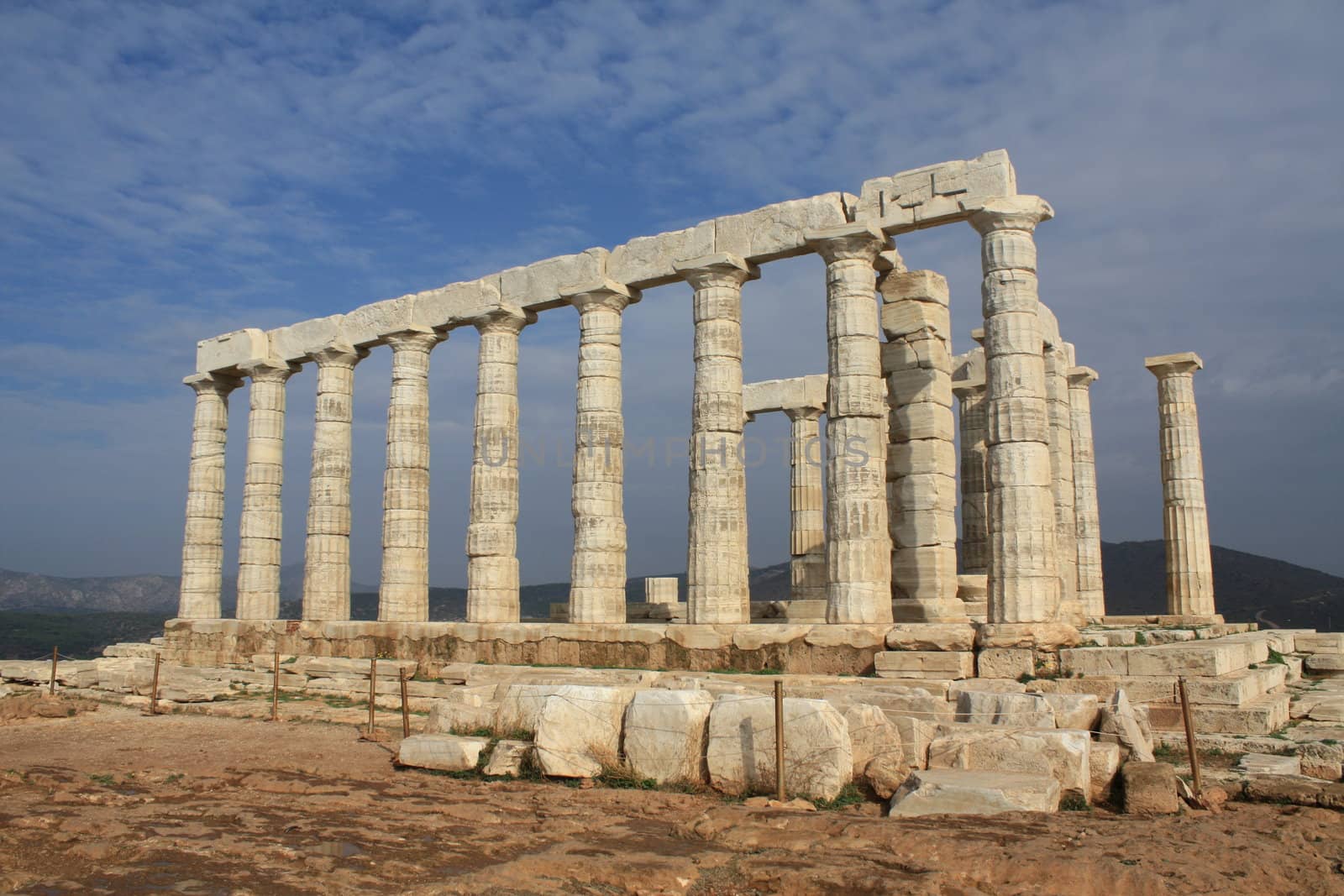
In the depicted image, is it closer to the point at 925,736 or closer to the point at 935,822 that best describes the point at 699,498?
the point at 925,736

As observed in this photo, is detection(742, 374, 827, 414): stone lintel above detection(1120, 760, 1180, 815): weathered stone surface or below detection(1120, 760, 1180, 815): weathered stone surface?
above

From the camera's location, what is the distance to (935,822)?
27.7 feet

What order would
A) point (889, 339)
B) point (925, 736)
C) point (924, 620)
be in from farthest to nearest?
point (889, 339) → point (924, 620) → point (925, 736)

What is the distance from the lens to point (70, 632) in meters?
66.0

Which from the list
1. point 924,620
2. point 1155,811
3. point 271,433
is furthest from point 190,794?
point 271,433

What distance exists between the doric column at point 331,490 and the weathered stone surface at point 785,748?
17.5 metres

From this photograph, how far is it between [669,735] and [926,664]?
6452mm

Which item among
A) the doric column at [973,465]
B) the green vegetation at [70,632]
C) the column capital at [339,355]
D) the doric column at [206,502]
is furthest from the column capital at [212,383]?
the green vegetation at [70,632]

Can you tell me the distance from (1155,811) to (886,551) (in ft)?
30.1

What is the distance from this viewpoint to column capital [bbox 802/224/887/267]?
1833cm

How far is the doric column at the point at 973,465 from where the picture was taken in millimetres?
24906

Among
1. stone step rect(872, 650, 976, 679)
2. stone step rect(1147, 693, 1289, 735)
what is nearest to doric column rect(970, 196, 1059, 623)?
stone step rect(872, 650, 976, 679)

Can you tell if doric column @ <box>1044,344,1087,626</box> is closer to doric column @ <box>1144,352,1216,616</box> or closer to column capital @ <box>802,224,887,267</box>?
doric column @ <box>1144,352,1216,616</box>

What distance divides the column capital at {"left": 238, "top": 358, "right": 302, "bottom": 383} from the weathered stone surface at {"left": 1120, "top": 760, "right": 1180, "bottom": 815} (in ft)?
78.3
